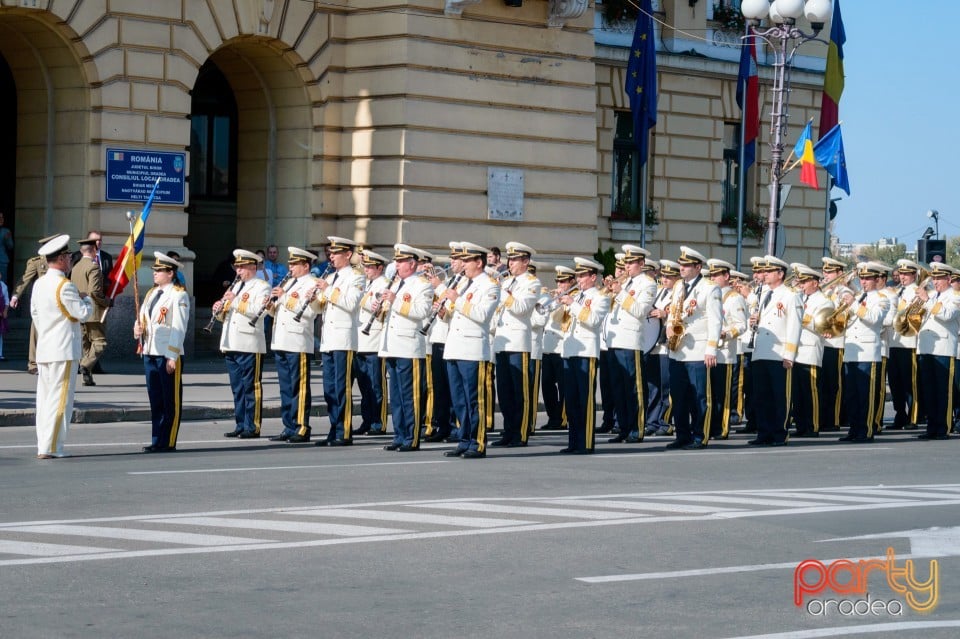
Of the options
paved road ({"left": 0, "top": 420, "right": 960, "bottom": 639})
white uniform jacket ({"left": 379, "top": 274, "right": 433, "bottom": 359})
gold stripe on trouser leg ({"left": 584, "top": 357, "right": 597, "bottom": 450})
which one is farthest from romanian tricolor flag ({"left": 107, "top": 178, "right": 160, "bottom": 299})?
gold stripe on trouser leg ({"left": 584, "top": 357, "right": 597, "bottom": 450})

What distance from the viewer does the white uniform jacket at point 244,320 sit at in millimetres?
16188

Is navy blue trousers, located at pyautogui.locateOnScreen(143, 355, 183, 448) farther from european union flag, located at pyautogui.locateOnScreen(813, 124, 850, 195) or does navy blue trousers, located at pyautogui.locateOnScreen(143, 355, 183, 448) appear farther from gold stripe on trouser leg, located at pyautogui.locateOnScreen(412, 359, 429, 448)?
european union flag, located at pyautogui.locateOnScreen(813, 124, 850, 195)

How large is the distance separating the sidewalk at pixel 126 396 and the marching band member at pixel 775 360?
5.17 meters

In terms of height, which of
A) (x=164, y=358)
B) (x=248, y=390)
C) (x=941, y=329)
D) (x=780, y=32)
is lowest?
(x=248, y=390)

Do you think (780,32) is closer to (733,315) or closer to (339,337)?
(733,315)

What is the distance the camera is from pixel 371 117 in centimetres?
2558

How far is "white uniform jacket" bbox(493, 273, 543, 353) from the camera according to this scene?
1553 centimetres

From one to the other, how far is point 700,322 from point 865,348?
2884 mm

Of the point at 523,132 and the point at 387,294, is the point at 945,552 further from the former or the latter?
the point at 523,132

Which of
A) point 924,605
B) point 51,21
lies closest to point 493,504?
point 924,605

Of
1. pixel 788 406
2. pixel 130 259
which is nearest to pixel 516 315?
pixel 788 406

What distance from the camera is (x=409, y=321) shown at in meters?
15.1

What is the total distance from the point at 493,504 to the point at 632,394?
18.5 feet

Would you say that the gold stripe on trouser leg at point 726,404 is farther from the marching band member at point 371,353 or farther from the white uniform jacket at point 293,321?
the white uniform jacket at point 293,321
